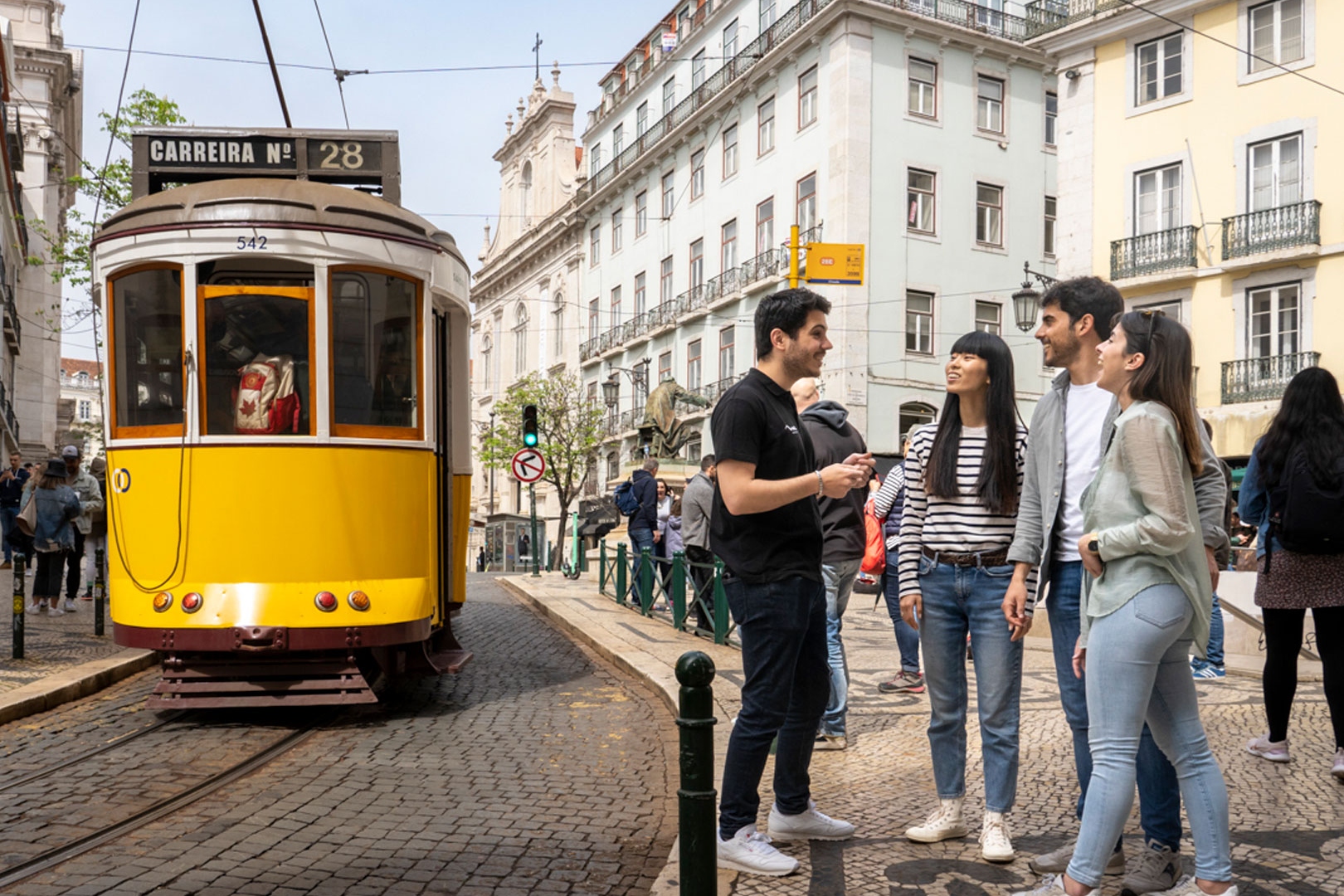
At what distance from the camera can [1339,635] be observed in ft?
18.1

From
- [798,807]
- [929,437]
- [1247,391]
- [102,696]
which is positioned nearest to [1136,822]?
[798,807]

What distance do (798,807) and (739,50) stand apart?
37.3 m

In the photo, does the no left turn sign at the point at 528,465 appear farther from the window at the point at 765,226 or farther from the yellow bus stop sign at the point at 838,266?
the window at the point at 765,226

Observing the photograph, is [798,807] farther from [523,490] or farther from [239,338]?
[523,490]

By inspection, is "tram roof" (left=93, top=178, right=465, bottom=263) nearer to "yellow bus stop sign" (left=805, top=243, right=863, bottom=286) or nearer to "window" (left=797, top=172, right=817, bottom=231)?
"yellow bus stop sign" (left=805, top=243, right=863, bottom=286)

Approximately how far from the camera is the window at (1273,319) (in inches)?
968

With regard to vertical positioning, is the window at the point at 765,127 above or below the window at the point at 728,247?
above

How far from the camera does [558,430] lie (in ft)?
150

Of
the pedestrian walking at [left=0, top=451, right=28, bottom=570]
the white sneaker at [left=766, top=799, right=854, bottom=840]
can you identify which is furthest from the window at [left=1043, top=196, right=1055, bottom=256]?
the white sneaker at [left=766, top=799, right=854, bottom=840]

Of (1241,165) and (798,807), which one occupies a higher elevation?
(1241,165)

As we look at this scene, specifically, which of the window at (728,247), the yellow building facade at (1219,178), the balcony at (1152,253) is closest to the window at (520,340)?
the window at (728,247)

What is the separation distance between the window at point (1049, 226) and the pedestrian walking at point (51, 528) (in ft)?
95.2

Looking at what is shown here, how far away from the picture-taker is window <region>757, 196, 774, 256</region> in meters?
37.1

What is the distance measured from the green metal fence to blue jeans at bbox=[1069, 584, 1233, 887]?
547 centimetres
